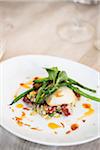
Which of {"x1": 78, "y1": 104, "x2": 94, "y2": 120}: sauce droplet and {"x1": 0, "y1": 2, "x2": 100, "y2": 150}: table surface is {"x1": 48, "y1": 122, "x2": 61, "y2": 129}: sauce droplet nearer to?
{"x1": 78, "y1": 104, "x2": 94, "y2": 120}: sauce droplet

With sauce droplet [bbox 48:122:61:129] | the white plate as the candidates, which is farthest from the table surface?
sauce droplet [bbox 48:122:61:129]

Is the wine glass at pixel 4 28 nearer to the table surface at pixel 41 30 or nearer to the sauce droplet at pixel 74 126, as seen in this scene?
the table surface at pixel 41 30

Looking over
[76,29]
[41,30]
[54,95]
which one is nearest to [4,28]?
[41,30]

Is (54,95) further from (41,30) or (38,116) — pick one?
(41,30)

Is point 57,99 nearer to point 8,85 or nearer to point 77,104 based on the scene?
point 77,104

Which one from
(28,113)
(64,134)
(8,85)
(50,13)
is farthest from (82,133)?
(50,13)

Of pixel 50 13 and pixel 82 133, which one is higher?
pixel 50 13
